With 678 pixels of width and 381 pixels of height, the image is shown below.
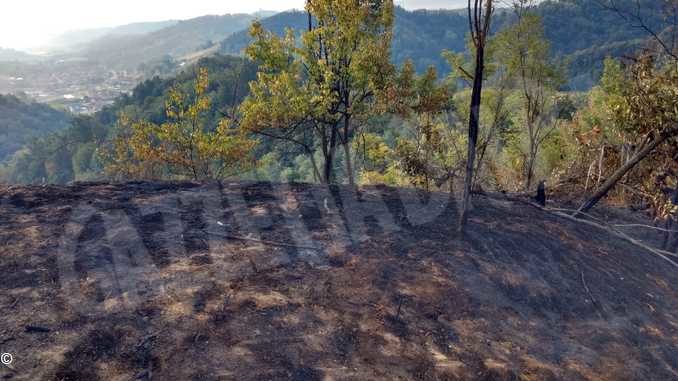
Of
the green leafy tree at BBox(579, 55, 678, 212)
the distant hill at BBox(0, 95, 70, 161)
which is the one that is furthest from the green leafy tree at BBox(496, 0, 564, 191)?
the distant hill at BBox(0, 95, 70, 161)

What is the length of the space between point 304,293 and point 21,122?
508 feet

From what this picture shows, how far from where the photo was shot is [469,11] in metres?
5.95

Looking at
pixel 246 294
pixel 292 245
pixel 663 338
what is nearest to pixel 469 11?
pixel 292 245

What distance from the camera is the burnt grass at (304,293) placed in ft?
14.2

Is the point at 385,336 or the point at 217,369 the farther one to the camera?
the point at 385,336

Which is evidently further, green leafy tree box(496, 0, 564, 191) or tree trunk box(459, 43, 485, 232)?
green leafy tree box(496, 0, 564, 191)

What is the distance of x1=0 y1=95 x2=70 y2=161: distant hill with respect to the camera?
4847 inches

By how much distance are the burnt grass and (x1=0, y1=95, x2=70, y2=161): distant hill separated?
134 m

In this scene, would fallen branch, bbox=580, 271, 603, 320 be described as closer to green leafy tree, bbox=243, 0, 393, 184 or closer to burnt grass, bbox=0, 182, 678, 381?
burnt grass, bbox=0, 182, 678, 381

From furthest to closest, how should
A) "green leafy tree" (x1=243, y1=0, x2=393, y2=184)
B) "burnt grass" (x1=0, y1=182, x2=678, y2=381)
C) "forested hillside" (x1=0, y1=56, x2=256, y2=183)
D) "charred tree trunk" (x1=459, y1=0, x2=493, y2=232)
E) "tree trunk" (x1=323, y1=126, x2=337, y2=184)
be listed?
"forested hillside" (x1=0, y1=56, x2=256, y2=183)
"tree trunk" (x1=323, y1=126, x2=337, y2=184)
"green leafy tree" (x1=243, y1=0, x2=393, y2=184)
"charred tree trunk" (x1=459, y1=0, x2=493, y2=232)
"burnt grass" (x1=0, y1=182, x2=678, y2=381)

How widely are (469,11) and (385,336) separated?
165 inches

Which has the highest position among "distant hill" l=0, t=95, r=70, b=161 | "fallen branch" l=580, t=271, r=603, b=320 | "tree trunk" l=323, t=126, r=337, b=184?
"tree trunk" l=323, t=126, r=337, b=184

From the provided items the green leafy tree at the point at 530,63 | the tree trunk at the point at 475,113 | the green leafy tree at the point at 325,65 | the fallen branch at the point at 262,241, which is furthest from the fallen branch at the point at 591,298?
the green leafy tree at the point at 530,63

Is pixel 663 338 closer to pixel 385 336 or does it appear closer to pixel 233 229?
pixel 385 336
